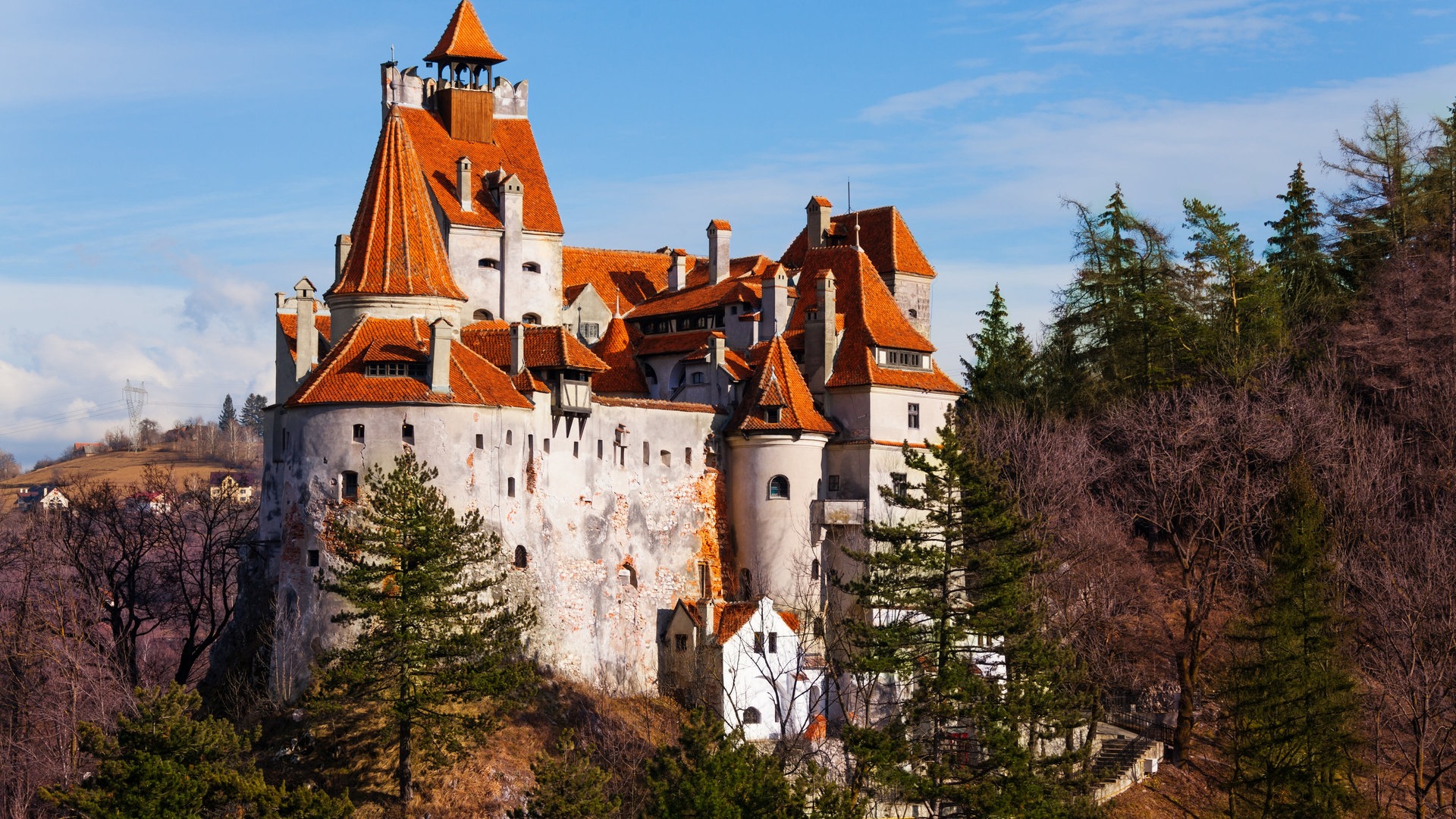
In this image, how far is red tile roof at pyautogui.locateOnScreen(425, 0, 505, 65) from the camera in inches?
3068

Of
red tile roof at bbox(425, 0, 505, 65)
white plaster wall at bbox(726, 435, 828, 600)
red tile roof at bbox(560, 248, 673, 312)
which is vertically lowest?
white plaster wall at bbox(726, 435, 828, 600)

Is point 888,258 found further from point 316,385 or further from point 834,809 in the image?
point 834,809

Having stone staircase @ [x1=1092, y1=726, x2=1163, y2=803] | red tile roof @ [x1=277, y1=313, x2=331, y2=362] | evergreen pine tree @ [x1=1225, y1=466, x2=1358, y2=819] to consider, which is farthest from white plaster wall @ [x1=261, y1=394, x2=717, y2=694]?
evergreen pine tree @ [x1=1225, y1=466, x2=1358, y2=819]

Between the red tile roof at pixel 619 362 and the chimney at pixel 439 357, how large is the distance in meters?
14.0

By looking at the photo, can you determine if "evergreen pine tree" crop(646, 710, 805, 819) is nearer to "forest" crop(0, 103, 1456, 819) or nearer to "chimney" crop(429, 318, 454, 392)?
"forest" crop(0, 103, 1456, 819)

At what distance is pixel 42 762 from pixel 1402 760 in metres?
49.0

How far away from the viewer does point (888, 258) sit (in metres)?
79.1

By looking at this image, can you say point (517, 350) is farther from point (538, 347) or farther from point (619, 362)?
point (619, 362)

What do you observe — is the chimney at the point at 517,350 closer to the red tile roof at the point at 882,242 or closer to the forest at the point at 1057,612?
the forest at the point at 1057,612

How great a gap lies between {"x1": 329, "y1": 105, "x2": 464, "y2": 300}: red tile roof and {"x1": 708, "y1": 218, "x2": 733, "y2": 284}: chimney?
52.1 ft

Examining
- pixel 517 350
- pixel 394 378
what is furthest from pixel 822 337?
pixel 394 378

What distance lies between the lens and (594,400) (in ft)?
224

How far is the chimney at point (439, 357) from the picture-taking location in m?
61.2

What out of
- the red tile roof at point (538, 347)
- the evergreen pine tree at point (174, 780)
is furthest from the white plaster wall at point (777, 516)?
the evergreen pine tree at point (174, 780)
